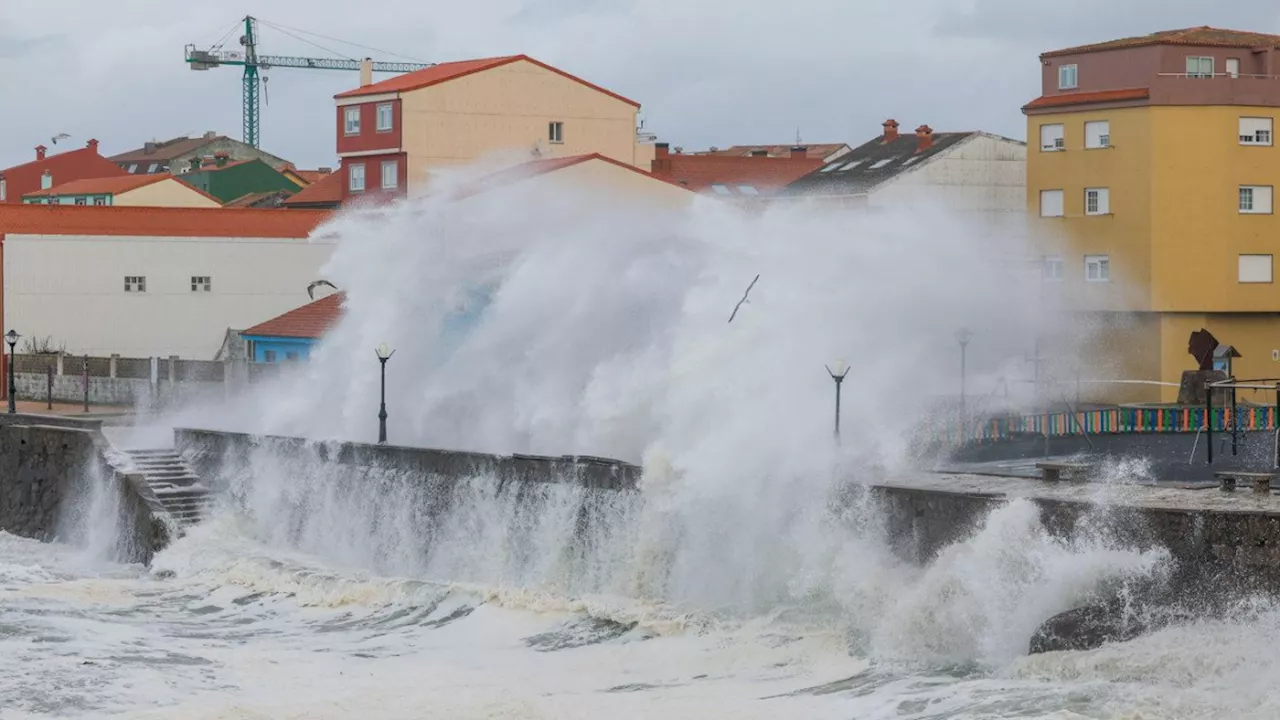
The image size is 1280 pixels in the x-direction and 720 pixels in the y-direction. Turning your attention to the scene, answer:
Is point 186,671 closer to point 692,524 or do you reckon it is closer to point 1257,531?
point 692,524

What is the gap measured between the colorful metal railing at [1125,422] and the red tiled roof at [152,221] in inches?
1102

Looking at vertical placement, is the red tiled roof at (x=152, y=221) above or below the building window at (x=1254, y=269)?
above

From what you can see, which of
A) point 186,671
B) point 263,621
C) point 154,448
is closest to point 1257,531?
point 186,671

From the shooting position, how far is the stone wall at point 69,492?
115 feet

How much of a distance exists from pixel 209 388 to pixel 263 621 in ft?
55.5

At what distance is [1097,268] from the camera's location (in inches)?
1555

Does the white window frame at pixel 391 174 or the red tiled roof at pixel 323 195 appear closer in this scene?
the white window frame at pixel 391 174

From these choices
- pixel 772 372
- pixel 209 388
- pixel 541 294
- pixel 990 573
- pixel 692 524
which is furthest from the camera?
pixel 209 388

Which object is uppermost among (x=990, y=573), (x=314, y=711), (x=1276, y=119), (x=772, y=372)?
(x=1276, y=119)

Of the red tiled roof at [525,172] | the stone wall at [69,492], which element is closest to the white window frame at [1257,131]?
the red tiled roof at [525,172]

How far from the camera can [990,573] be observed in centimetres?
2119

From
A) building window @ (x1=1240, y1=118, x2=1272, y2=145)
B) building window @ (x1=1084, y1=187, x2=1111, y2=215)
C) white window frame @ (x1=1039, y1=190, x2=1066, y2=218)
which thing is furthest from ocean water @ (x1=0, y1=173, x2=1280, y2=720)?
building window @ (x1=1240, y1=118, x2=1272, y2=145)

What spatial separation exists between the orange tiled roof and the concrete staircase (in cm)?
1917

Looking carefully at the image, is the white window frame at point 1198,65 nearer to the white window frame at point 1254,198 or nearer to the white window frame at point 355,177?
the white window frame at point 1254,198
